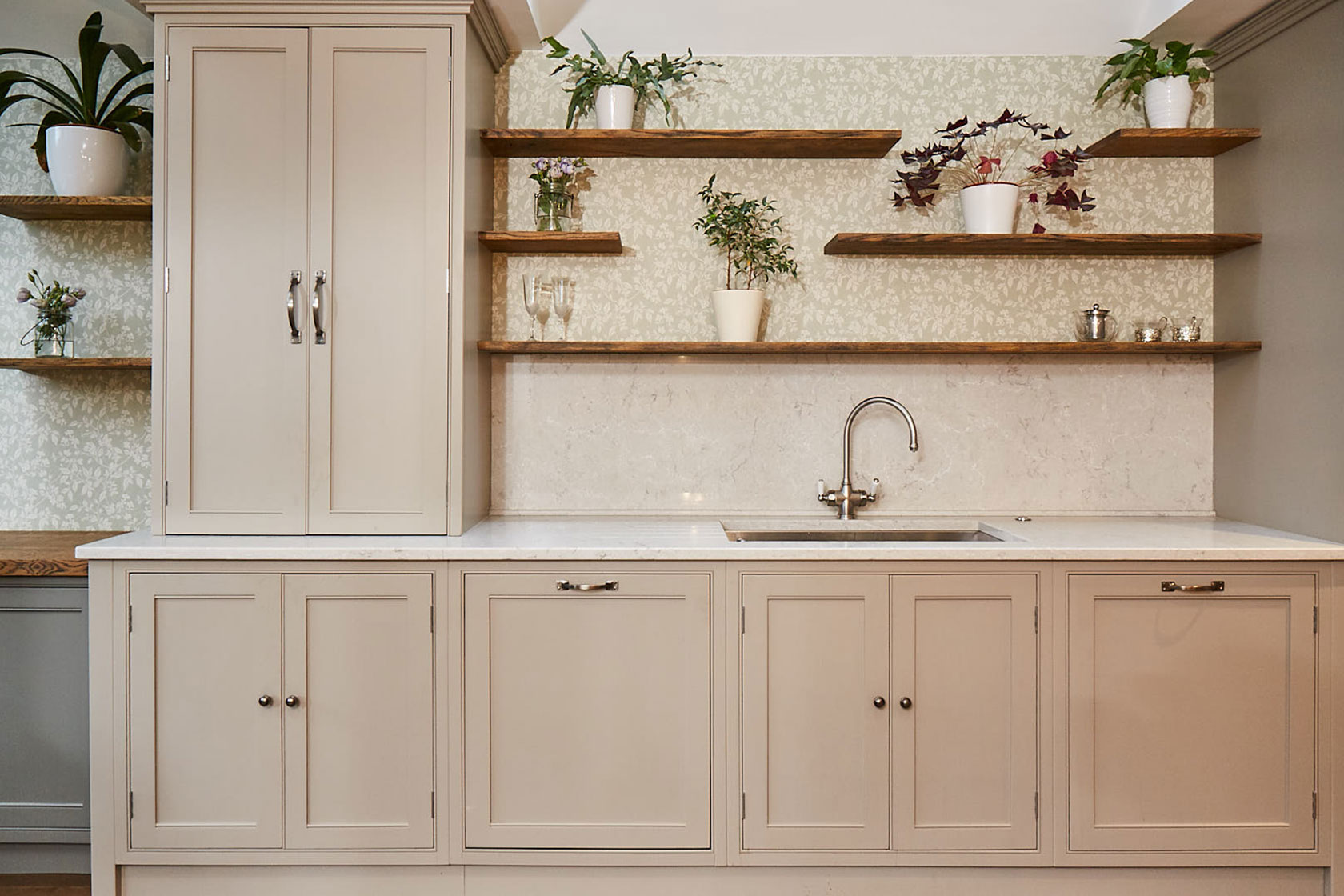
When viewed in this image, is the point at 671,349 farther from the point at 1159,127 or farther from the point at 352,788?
the point at 1159,127

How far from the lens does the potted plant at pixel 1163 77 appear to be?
2646 millimetres

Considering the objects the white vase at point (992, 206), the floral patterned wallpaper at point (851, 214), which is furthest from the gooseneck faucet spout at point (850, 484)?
the white vase at point (992, 206)

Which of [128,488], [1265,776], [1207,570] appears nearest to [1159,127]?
[1207,570]

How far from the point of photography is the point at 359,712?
2.23 meters

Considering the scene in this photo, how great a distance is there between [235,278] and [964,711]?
2.20 meters

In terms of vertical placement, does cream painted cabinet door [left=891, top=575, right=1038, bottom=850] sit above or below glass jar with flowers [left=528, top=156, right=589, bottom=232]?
below

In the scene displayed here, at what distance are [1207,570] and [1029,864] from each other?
86 cm

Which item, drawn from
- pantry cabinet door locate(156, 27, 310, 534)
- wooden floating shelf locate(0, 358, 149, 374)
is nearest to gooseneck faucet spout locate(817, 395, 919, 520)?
pantry cabinet door locate(156, 27, 310, 534)

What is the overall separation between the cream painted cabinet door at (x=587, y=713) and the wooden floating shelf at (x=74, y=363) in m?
1.26

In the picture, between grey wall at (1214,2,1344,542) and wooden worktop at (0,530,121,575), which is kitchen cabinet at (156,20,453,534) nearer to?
wooden worktop at (0,530,121,575)

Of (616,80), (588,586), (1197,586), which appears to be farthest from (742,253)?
(1197,586)

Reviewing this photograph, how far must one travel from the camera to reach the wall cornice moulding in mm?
2414

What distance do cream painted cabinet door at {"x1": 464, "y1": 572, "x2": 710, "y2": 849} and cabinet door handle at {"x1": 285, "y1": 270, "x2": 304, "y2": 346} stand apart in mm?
808

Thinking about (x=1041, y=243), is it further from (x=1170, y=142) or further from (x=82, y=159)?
(x=82, y=159)
